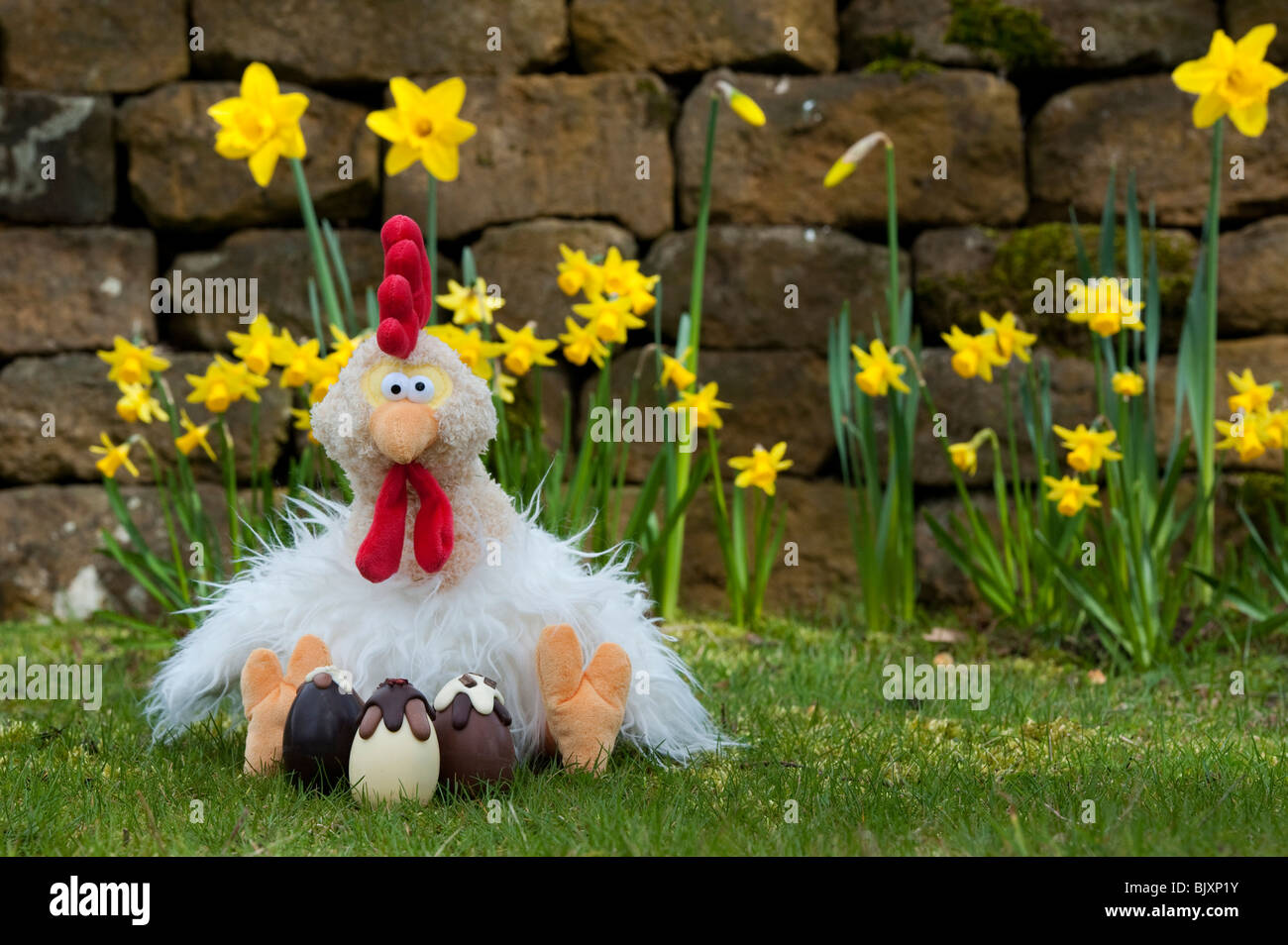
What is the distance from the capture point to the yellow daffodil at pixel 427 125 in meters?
2.15

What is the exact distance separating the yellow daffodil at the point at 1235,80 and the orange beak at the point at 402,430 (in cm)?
157

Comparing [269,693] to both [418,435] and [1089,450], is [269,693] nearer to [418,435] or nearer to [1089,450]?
[418,435]

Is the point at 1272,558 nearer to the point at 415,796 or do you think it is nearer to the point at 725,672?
the point at 725,672

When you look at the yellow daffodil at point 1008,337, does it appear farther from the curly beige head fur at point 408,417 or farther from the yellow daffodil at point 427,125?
the curly beige head fur at point 408,417

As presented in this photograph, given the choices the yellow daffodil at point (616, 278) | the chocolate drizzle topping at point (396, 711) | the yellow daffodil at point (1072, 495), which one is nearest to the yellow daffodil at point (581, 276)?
the yellow daffodil at point (616, 278)

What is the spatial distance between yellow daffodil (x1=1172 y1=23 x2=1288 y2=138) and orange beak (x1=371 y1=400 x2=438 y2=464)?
1571 mm

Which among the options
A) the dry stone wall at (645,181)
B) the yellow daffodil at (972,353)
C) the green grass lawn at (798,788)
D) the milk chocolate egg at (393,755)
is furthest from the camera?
the dry stone wall at (645,181)

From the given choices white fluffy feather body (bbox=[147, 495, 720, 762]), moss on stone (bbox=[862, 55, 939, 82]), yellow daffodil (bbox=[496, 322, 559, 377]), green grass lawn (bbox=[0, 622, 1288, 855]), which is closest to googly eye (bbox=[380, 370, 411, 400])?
white fluffy feather body (bbox=[147, 495, 720, 762])

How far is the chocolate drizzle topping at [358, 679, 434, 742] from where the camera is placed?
1504mm

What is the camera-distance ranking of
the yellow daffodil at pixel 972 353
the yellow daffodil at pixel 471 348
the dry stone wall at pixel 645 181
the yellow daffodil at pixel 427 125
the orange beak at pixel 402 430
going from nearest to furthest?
the orange beak at pixel 402 430
the yellow daffodil at pixel 427 125
the yellow daffodil at pixel 471 348
the yellow daffodil at pixel 972 353
the dry stone wall at pixel 645 181

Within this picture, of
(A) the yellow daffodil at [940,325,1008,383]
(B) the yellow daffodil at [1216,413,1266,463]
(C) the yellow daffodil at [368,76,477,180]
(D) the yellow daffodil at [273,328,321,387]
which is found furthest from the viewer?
(A) the yellow daffodil at [940,325,1008,383]

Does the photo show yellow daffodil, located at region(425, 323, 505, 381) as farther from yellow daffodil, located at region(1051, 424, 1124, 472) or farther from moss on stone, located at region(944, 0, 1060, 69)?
moss on stone, located at region(944, 0, 1060, 69)

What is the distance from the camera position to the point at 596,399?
2.90 m

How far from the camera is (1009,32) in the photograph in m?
3.67
